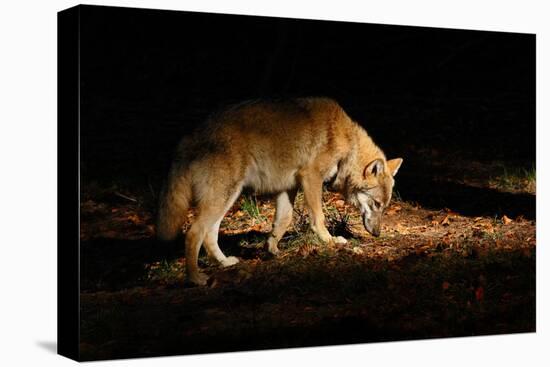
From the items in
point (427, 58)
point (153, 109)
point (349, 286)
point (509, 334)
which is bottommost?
point (509, 334)

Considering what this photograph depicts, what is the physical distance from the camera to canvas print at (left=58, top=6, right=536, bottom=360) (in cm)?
759

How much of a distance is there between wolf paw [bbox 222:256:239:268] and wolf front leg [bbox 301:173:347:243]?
984 millimetres

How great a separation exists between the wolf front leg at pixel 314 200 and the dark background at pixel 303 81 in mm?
764

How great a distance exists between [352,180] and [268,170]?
107cm

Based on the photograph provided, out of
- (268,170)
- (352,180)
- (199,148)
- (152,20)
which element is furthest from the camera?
(352,180)

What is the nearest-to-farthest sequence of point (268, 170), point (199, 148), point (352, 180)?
point (199, 148) → point (268, 170) → point (352, 180)

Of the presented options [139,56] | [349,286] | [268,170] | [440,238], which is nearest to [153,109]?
[139,56]

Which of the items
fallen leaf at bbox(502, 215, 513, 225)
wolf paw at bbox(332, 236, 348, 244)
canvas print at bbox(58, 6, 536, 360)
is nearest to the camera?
canvas print at bbox(58, 6, 536, 360)

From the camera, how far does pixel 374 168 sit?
9.55 m

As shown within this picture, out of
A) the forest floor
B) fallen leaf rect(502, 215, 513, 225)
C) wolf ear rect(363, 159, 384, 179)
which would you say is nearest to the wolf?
wolf ear rect(363, 159, 384, 179)

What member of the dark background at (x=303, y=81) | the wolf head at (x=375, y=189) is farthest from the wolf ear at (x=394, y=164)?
the dark background at (x=303, y=81)

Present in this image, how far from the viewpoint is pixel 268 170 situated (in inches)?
352

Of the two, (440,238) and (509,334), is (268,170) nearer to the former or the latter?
(440,238)

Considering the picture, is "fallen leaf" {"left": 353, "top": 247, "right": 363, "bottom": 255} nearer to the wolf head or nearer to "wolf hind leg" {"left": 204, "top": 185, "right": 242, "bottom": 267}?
the wolf head
